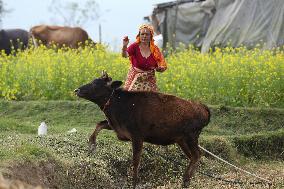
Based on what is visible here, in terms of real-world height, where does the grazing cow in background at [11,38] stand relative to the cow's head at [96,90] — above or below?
below

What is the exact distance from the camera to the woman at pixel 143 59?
8812mm

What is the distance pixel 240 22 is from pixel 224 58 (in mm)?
5585

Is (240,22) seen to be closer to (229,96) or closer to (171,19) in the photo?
(171,19)

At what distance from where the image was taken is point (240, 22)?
67.8 feet

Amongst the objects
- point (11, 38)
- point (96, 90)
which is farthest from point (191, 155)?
point (11, 38)

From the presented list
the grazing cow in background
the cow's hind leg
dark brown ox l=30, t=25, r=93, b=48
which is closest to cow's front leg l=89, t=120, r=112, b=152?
the cow's hind leg

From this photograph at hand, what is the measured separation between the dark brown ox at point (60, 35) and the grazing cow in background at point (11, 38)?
4.81 feet

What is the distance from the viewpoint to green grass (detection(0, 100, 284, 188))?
7848mm

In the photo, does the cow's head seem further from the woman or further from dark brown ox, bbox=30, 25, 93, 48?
dark brown ox, bbox=30, 25, 93, 48

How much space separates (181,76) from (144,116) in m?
6.76

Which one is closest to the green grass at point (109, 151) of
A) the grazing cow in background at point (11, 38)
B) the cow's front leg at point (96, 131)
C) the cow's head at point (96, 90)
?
the cow's front leg at point (96, 131)

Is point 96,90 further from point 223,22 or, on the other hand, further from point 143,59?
point 223,22

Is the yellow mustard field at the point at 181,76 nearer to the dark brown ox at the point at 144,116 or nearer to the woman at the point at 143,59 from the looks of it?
the woman at the point at 143,59

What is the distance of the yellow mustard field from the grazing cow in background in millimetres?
7522
